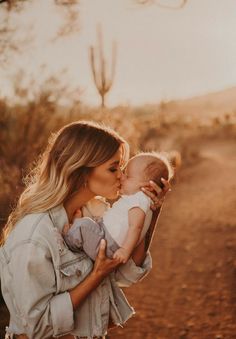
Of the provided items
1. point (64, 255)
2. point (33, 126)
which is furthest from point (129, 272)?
point (33, 126)

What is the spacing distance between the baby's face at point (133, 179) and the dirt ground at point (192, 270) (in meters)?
2.39

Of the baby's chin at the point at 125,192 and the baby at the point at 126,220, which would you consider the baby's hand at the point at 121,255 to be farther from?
the baby's chin at the point at 125,192

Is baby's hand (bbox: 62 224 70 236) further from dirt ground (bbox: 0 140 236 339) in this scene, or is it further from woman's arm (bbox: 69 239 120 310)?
dirt ground (bbox: 0 140 236 339)

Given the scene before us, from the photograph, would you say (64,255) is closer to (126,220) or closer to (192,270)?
(126,220)

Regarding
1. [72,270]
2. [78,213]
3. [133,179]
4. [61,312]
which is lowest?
[61,312]

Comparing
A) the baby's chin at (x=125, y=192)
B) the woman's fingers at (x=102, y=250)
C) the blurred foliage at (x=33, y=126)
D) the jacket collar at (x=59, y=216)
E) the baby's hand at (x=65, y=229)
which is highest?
the baby's chin at (x=125, y=192)

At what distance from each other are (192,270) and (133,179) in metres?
4.08

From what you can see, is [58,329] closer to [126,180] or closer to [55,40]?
[126,180]

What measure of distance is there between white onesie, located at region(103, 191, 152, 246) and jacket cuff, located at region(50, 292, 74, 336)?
10.1 inches

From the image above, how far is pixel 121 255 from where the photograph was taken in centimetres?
215

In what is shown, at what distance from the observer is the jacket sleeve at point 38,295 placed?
2.03 m

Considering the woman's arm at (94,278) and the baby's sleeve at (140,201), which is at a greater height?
the baby's sleeve at (140,201)

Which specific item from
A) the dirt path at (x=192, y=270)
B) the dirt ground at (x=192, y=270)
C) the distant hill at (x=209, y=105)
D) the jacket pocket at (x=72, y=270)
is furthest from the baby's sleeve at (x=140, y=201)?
the distant hill at (x=209, y=105)

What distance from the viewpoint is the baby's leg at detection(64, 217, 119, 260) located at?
2.13 metres
